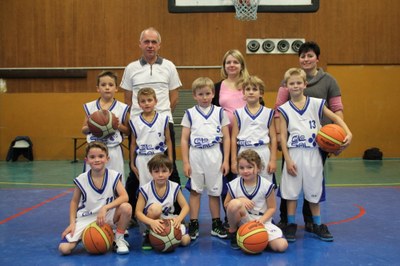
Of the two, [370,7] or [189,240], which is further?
[370,7]

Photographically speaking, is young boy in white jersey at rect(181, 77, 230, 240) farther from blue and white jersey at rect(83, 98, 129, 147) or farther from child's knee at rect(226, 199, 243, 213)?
blue and white jersey at rect(83, 98, 129, 147)

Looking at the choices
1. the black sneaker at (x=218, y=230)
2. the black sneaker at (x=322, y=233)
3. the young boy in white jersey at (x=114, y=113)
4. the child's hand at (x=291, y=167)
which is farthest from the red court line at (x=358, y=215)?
the young boy in white jersey at (x=114, y=113)

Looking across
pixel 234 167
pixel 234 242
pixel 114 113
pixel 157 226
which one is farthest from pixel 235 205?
pixel 114 113

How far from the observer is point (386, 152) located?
1310 centimetres

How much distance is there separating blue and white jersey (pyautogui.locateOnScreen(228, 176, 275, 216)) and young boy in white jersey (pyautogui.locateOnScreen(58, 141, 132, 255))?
1.04m

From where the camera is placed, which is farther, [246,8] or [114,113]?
[246,8]

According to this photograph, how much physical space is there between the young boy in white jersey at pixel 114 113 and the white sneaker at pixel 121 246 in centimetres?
71

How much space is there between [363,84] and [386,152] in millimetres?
2091

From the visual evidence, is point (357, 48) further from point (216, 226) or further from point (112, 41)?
point (216, 226)

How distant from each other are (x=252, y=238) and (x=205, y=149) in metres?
1.07

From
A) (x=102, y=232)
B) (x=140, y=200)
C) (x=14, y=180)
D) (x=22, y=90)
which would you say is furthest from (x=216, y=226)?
(x=22, y=90)

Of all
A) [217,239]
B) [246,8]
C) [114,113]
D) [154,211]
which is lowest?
[217,239]

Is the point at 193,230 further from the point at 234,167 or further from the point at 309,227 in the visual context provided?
the point at 309,227

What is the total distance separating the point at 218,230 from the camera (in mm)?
4770
